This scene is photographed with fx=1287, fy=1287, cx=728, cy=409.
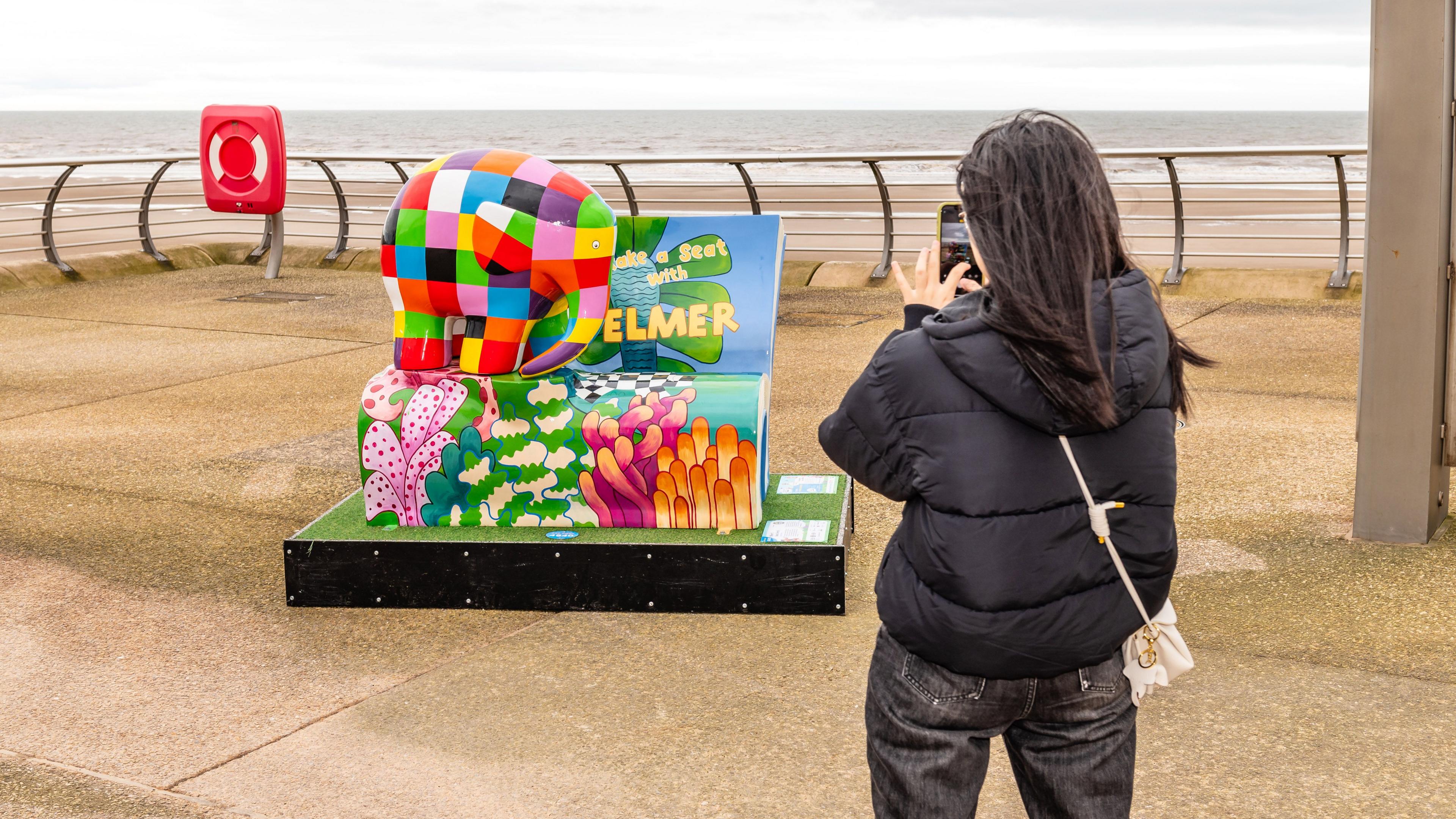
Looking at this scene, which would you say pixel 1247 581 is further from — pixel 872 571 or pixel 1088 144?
pixel 1088 144

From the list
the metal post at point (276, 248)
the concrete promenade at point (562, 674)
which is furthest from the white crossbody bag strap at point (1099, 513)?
the metal post at point (276, 248)

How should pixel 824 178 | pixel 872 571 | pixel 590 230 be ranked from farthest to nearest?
pixel 824 178, pixel 872 571, pixel 590 230

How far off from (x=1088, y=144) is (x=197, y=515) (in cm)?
438

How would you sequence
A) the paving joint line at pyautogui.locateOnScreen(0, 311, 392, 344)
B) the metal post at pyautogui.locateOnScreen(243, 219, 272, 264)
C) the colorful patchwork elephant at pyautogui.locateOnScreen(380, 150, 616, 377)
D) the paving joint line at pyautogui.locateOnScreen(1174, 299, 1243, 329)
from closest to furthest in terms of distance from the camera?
1. the colorful patchwork elephant at pyautogui.locateOnScreen(380, 150, 616, 377)
2. the paving joint line at pyautogui.locateOnScreen(1174, 299, 1243, 329)
3. the paving joint line at pyautogui.locateOnScreen(0, 311, 392, 344)
4. the metal post at pyautogui.locateOnScreen(243, 219, 272, 264)

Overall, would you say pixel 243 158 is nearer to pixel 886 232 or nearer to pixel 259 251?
pixel 259 251

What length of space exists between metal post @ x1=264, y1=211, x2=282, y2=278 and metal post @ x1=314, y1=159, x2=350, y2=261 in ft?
2.32

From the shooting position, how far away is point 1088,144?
188 centimetres

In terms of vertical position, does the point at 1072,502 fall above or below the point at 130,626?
above

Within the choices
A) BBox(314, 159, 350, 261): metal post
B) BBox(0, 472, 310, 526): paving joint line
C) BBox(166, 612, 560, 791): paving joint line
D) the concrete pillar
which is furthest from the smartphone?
BBox(314, 159, 350, 261): metal post

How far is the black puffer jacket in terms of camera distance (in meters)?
1.87

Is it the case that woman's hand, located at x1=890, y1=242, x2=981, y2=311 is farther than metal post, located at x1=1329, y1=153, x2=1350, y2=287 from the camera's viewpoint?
No

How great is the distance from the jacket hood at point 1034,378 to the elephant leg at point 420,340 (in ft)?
8.83

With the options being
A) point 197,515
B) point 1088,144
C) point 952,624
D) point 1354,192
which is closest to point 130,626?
point 197,515

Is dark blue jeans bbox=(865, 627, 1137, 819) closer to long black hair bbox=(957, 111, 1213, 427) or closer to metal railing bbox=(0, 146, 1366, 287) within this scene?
long black hair bbox=(957, 111, 1213, 427)
